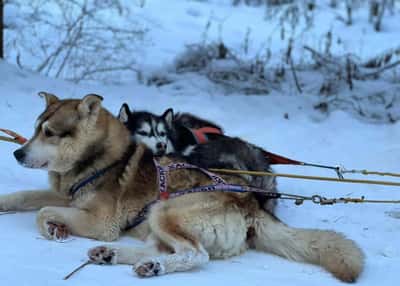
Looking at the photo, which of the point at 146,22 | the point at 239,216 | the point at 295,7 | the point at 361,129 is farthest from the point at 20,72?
the point at 295,7

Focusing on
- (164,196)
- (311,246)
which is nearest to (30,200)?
(164,196)

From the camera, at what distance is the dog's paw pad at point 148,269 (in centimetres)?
374

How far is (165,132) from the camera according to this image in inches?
258

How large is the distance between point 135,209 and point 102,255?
0.73 m

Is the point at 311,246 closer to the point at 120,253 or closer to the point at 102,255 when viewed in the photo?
the point at 120,253

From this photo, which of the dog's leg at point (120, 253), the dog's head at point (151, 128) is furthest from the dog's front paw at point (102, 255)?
the dog's head at point (151, 128)

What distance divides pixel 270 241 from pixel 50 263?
Answer: 1381 millimetres

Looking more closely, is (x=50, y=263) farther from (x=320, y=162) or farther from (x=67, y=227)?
(x=320, y=162)

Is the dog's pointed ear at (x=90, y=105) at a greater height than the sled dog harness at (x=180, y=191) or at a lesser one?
greater

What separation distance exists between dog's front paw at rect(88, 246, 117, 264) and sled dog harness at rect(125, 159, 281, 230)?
2.07ft

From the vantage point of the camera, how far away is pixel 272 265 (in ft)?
13.6

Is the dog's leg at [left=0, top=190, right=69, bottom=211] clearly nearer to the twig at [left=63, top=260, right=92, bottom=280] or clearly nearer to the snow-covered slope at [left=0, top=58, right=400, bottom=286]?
the snow-covered slope at [left=0, top=58, right=400, bottom=286]

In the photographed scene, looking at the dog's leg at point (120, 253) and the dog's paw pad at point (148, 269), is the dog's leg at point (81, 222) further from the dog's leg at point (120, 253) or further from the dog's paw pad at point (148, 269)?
the dog's paw pad at point (148, 269)

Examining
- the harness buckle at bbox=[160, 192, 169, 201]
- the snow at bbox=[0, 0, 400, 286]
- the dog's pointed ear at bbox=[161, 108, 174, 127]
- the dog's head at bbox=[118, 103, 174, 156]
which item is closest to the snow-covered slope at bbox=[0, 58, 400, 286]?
the snow at bbox=[0, 0, 400, 286]
